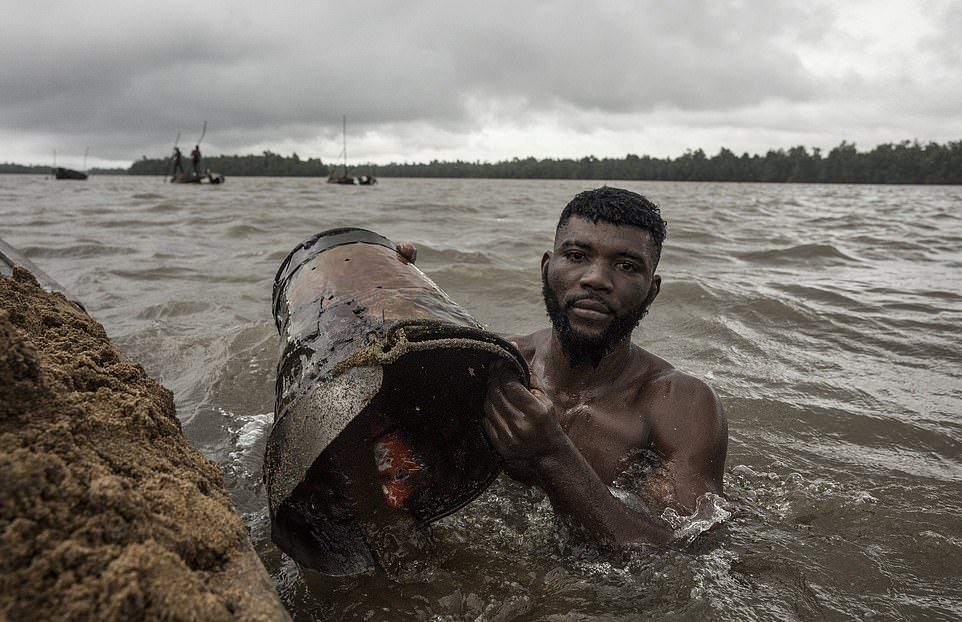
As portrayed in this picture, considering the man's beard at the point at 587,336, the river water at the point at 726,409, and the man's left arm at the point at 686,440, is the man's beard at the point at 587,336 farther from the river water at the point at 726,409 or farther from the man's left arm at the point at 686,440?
the river water at the point at 726,409

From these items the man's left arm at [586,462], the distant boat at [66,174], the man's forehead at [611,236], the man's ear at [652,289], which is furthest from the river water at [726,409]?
the distant boat at [66,174]

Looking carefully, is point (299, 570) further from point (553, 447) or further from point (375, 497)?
point (553, 447)

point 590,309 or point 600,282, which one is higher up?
point 600,282

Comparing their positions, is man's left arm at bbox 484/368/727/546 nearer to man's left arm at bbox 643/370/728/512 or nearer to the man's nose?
man's left arm at bbox 643/370/728/512

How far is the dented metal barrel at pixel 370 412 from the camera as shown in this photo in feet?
5.67

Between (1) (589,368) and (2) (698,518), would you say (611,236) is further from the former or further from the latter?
(2) (698,518)

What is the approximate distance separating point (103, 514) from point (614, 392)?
2.26 meters

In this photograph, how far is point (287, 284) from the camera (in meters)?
2.45

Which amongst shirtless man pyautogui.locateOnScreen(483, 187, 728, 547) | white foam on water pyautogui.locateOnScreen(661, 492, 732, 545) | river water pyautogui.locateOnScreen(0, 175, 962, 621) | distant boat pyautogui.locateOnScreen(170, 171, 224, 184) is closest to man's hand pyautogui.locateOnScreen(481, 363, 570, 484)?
shirtless man pyautogui.locateOnScreen(483, 187, 728, 547)

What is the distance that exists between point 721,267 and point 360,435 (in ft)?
27.0

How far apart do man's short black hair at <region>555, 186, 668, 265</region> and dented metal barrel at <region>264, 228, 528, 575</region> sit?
90 cm

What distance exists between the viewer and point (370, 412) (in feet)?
5.89

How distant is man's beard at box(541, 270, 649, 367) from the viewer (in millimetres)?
2744

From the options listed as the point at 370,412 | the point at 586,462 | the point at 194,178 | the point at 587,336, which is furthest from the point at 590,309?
the point at 194,178
